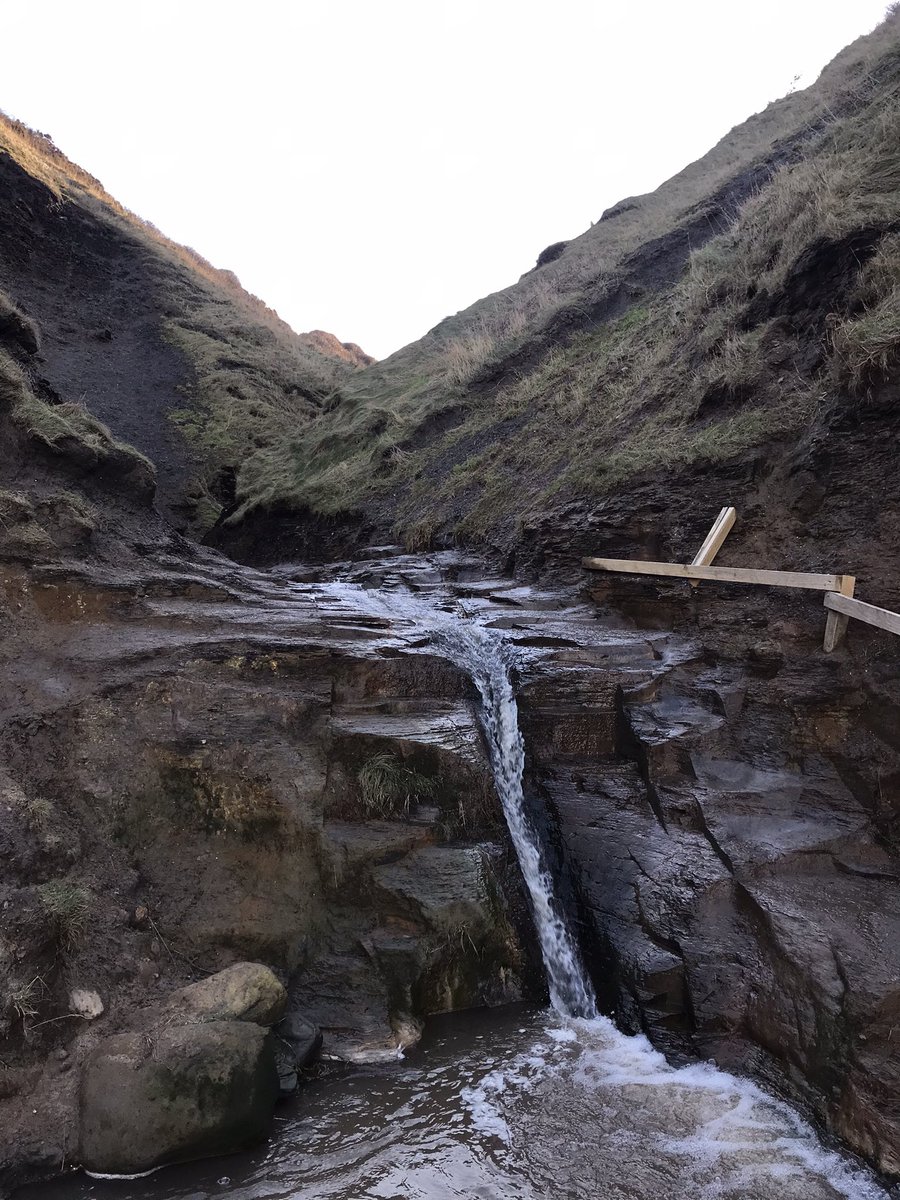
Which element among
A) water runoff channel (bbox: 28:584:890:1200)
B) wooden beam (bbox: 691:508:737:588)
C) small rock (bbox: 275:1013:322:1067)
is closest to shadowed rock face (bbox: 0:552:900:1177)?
small rock (bbox: 275:1013:322:1067)

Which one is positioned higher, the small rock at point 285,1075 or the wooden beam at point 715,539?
the wooden beam at point 715,539

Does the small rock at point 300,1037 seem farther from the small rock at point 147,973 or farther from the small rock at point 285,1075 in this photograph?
the small rock at point 147,973

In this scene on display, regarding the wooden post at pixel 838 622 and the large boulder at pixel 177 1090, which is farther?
the wooden post at pixel 838 622

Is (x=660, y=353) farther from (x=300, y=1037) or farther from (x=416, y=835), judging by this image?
(x=300, y=1037)

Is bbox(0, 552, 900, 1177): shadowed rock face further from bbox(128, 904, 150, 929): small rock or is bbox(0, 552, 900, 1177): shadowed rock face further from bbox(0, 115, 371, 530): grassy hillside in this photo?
bbox(0, 115, 371, 530): grassy hillside

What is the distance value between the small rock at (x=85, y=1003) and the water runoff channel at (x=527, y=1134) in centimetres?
83

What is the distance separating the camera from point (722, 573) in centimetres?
775

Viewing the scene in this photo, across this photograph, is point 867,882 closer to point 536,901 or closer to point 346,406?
point 536,901

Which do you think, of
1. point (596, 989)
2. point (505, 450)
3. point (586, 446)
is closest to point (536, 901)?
point (596, 989)

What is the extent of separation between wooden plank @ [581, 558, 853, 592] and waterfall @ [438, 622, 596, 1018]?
77.1 inches

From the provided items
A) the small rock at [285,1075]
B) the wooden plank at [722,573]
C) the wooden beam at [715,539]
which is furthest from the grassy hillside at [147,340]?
the small rock at [285,1075]

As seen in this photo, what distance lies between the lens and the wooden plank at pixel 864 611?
229 inches

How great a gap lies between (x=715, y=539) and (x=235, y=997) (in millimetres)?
6333

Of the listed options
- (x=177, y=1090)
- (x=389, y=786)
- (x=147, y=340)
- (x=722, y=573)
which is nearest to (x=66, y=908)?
(x=177, y=1090)
